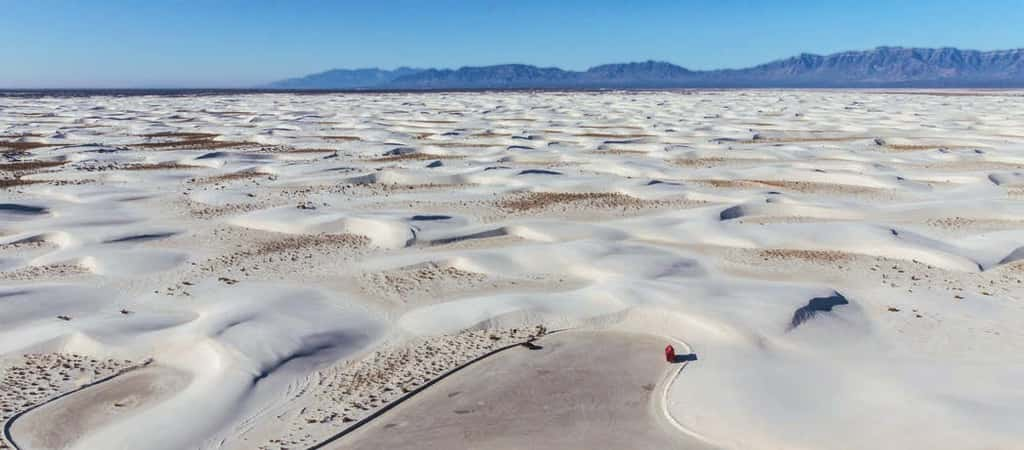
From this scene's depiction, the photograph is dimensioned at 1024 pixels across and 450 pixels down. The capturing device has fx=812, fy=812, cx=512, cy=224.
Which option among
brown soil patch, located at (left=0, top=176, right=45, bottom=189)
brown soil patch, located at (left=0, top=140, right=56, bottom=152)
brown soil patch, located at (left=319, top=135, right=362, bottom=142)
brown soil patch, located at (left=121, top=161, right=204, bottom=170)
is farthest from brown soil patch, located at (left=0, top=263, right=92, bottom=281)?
brown soil patch, located at (left=319, top=135, right=362, bottom=142)

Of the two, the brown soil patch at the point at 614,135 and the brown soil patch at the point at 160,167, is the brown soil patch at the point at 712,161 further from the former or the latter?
the brown soil patch at the point at 160,167

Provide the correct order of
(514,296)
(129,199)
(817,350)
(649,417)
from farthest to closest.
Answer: (129,199), (514,296), (817,350), (649,417)

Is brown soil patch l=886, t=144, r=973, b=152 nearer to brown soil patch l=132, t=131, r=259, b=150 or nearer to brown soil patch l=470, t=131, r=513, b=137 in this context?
brown soil patch l=470, t=131, r=513, b=137

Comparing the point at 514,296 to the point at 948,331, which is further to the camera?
the point at 514,296

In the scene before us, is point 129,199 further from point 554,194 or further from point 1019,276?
point 1019,276

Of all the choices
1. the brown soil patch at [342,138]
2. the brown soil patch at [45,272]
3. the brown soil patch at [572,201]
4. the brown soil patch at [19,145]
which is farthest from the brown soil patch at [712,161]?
the brown soil patch at [19,145]

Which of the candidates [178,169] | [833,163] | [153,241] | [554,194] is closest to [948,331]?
[554,194]
